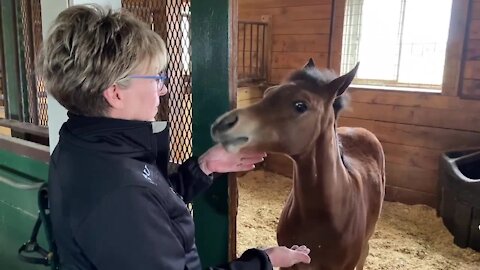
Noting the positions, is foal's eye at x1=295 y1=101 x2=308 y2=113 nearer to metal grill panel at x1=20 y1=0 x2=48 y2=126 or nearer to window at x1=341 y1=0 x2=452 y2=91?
metal grill panel at x1=20 y1=0 x2=48 y2=126

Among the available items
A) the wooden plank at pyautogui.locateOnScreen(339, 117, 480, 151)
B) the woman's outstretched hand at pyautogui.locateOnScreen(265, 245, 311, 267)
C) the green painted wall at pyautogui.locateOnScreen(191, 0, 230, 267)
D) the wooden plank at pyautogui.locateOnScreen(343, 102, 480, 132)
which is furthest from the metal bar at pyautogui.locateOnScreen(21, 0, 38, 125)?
the wooden plank at pyautogui.locateOnScreen(339, 117, 480, 151)

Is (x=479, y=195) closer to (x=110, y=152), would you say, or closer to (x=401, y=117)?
(x=401, y=117)

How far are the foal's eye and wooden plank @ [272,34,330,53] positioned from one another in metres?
2.66

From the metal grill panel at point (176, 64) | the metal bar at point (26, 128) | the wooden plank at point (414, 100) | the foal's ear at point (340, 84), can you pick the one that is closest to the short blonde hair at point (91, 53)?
the metal grill panel at point (176, 64)

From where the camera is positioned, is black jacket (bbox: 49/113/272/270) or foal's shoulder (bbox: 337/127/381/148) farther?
foal's shoulder (bbox: 337/127/381/148)

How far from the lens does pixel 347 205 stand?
1.53 metres

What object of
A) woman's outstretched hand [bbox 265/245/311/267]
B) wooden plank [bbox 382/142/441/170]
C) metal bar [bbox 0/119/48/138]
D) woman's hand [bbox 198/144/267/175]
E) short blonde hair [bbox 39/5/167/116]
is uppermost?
short blonde hair [bbox 39/5/167/116]

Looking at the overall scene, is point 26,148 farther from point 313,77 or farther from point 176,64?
point 313,77

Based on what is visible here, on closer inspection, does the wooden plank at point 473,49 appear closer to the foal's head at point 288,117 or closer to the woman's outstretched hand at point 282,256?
the foal's head at point 288,117

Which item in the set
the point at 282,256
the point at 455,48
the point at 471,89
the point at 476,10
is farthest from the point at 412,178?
the point at 282,256

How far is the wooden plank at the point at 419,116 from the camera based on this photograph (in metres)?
3.15

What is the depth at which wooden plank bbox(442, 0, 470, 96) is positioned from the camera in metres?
3.04

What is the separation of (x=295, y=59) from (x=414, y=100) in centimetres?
116

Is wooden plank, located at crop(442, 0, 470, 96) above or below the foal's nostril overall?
Answer: above
